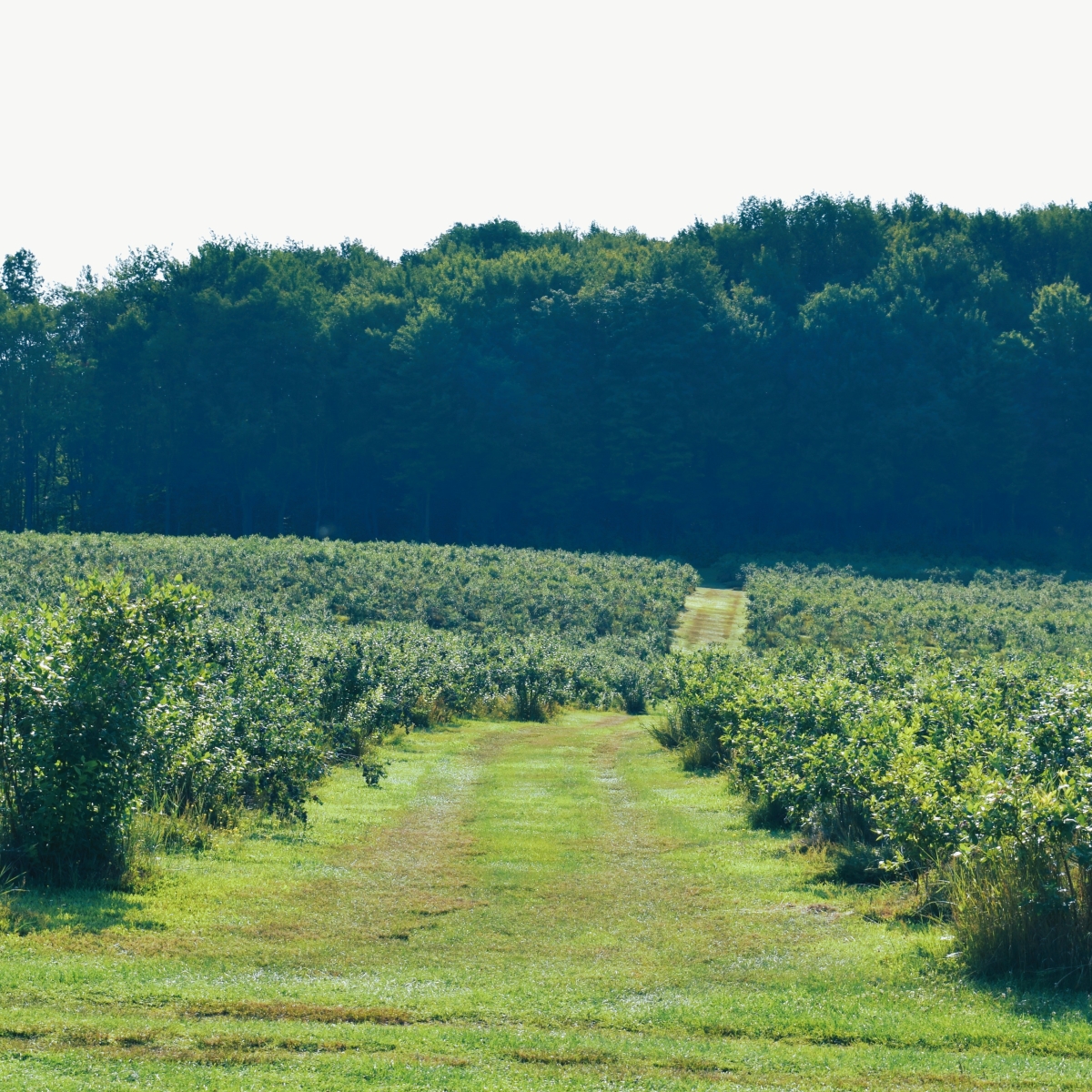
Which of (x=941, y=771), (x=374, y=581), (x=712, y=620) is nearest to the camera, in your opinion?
(x=941, y=771)

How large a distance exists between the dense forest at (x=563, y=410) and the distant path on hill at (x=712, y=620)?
16989 mm

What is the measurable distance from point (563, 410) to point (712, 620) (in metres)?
31.3

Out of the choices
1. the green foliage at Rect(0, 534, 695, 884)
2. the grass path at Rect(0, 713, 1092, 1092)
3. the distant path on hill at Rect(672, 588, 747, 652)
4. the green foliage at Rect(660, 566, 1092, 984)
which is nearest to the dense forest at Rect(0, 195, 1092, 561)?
the distant path on hill at Rect(672, 588, 747, 652)

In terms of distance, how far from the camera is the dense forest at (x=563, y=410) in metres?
77.4

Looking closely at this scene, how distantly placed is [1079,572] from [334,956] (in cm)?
6890

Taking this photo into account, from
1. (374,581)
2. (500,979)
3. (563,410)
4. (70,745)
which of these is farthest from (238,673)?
(563,410)

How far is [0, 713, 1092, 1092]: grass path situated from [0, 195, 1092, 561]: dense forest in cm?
6162

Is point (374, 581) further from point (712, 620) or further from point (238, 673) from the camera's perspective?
point (238, 673)

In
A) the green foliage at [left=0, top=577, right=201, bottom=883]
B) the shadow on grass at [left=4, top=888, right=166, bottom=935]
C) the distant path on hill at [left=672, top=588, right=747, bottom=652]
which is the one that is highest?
the green foliage at [left=0, top=577, right=201, bottom=883]

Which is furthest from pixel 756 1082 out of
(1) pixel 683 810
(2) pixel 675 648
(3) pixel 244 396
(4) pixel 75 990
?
(3) pixel 244 396

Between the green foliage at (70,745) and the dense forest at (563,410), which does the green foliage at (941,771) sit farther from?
the dense forest at (563,410)

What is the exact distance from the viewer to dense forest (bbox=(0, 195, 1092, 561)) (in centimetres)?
7738

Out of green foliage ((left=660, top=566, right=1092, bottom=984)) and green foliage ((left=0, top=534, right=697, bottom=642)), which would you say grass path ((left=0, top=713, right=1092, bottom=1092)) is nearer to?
green foliage ((left=660, top=566, right=1092, bottom=984))

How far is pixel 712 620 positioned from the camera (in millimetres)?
49938
